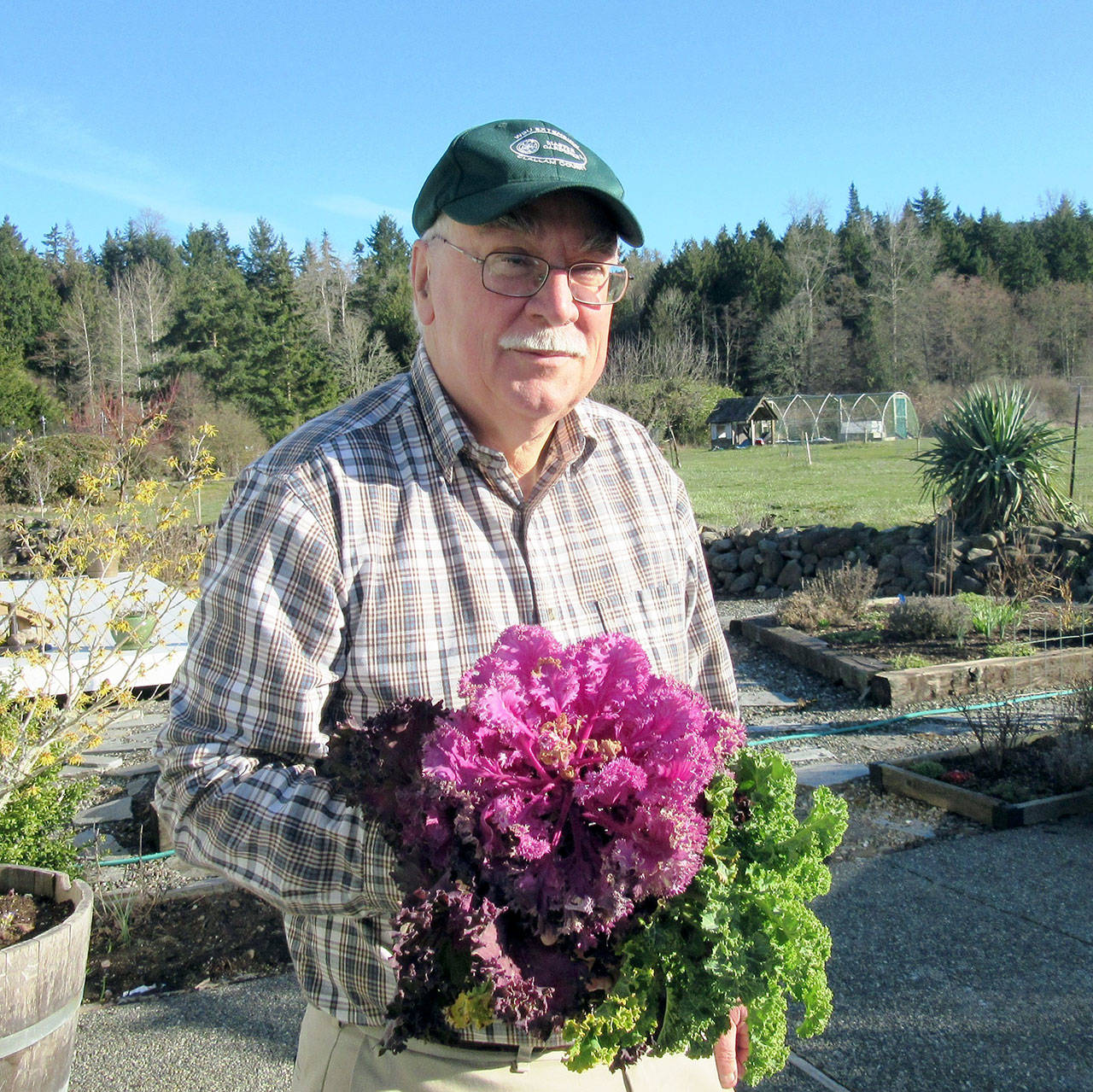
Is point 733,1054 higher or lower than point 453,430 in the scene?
lower

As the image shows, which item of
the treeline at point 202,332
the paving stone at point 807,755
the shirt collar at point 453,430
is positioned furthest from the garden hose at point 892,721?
the treeline at point 202,332

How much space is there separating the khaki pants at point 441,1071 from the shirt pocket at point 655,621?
0.72 metres

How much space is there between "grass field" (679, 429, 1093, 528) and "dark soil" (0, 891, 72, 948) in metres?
13.3

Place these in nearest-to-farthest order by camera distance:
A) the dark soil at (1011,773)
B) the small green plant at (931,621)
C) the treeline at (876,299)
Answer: the dark soil at (1011,773)
the small green plant at (931,621)
the treeline at (876,299)

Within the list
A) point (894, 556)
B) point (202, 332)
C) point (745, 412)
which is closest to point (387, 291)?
point (202, 332)

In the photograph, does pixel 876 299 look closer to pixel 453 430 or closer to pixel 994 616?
pixel 994 616

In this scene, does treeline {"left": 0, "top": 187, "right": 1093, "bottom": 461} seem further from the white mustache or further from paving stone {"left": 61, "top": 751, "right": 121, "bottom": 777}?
the white mustache

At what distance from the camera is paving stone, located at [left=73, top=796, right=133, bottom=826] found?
5672mm

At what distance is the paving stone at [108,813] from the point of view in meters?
5.67

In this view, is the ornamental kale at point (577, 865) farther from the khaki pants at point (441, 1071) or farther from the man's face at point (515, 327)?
the man's face at point (515, 327)

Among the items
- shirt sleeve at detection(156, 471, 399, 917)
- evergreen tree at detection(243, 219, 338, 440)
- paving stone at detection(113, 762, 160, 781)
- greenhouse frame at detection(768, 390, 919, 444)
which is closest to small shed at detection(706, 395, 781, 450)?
greenhouse frame at detection(768, 390, 919, 444)

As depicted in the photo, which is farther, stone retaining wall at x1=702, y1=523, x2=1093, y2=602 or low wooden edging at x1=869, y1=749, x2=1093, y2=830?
stone retaining wall at x1=702, y1=523, x2=1093, y2=602

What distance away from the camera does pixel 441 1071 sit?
5.39 ft

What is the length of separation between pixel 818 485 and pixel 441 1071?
2452cm
